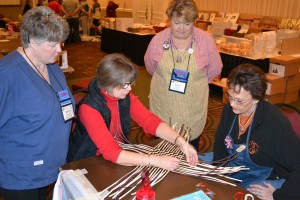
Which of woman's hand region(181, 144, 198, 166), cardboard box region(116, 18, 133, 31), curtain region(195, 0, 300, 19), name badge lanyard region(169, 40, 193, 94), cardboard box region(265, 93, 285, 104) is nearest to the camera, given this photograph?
woman's hand region(181, 144, 198, 166)

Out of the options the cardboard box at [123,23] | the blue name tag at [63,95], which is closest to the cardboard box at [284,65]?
the blue name tag at [63,95]

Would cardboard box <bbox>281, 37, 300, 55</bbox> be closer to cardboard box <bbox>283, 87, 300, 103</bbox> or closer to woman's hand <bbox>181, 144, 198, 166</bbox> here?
cardboard box <bbox>283, 87, 300, 103</bbox>

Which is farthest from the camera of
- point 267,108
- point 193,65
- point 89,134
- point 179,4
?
point 193,65

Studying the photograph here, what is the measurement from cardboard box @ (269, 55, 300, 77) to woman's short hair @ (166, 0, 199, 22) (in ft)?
9.43

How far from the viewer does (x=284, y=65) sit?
4523 mm

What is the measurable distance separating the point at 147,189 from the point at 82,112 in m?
0.64

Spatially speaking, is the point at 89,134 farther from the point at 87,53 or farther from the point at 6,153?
the point at 87,53

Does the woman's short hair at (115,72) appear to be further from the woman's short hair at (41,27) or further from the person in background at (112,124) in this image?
the woman's short hair at (41,27)

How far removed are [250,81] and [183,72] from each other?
2.05 ft

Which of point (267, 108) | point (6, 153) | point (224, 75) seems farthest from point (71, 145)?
point (224, 75)

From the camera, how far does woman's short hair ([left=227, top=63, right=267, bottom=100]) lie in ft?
5.65

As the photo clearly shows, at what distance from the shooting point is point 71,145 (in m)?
1.83

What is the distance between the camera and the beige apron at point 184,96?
89.4 inches

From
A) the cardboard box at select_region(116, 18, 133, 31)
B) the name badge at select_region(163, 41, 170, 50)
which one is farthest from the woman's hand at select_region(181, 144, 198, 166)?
the cardboard box at select_region(116, 18, 133, 31)
